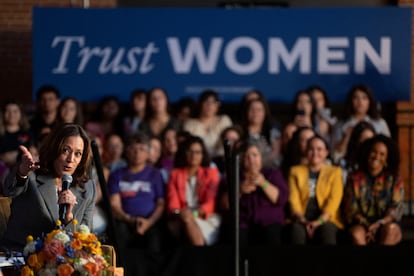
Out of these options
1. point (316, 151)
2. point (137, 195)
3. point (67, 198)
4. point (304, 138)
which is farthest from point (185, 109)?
point (67, 198)

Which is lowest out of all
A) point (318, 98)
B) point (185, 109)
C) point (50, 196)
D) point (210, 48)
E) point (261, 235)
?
point (261, 235)

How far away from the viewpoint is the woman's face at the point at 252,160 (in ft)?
36.3

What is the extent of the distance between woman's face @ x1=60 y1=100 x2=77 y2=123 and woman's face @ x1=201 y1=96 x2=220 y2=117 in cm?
129

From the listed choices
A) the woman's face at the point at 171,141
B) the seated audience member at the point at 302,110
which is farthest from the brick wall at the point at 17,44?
the seated audience member at the point at 302,110

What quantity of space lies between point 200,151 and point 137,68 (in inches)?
90.3

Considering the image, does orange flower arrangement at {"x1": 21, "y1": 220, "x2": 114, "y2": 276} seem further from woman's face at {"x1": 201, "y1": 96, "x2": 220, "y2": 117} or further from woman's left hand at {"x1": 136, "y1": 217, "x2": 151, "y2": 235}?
woman's face at {"x1": 201, "y1": 96, "x2": 220, "y2": 117}

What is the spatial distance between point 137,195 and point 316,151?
1708mm

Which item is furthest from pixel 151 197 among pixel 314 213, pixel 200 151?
→ pixel 314 213

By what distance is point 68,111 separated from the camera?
1220 centimetres

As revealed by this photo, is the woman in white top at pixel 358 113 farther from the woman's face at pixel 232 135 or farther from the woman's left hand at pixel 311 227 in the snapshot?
the woman's left hand at pixel 311 227

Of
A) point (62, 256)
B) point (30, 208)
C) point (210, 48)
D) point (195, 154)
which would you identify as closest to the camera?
point (62, 256)

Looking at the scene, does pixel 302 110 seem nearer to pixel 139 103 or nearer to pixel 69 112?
pixel 139 103

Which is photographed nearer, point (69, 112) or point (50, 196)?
point (50, 196)

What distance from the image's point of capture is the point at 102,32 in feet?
43.7
